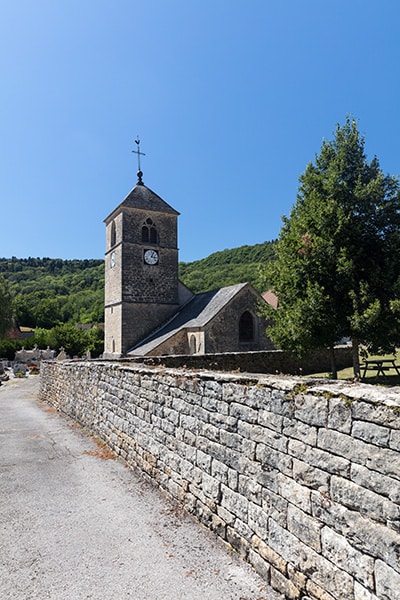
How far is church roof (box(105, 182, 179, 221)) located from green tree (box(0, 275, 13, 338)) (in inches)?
815

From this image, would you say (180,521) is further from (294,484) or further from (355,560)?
(355,560)

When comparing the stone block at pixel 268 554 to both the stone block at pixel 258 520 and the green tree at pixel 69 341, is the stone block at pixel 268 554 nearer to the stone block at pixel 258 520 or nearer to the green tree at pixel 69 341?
the stone block at pixel 258 520

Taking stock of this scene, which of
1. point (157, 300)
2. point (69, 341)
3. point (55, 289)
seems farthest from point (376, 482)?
point (55, 289)

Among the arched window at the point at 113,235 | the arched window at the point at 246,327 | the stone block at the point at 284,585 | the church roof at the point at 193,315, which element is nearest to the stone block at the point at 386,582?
the stone block at the point at 284,585

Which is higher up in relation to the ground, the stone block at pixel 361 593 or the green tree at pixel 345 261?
the green tree at pixel 345 261

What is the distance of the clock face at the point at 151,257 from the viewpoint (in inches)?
1152

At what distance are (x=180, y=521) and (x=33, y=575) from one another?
1.69 m

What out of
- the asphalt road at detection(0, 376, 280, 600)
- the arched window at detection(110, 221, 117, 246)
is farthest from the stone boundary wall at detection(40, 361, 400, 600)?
the arched window at detection(110, 221, 117, 246)

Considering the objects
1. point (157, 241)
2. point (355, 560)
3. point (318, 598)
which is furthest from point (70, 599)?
point (157, 241)

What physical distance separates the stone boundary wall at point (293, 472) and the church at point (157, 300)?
18.6m

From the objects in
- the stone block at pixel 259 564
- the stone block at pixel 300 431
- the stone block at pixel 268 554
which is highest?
the stone block at pixel 300 431

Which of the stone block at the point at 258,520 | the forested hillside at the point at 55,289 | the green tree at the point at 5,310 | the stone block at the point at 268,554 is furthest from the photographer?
the forested hillside at the point at 55,289

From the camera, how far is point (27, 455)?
754 centimetres

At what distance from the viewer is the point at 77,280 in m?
120
